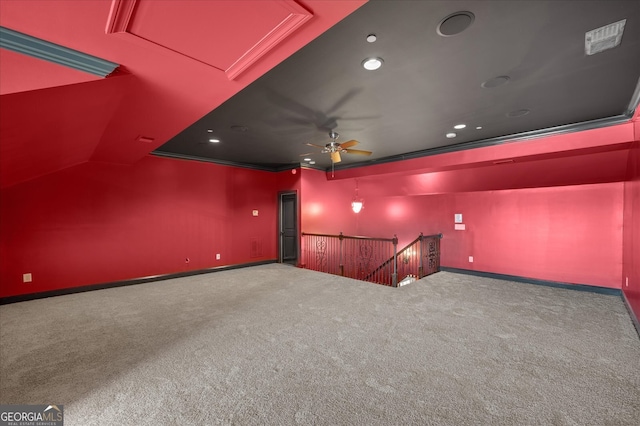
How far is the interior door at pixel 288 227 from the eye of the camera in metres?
7.71

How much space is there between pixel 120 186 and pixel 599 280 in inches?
361

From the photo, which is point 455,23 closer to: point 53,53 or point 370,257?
point 53,53

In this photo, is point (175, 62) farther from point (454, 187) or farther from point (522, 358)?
point (454, 187)

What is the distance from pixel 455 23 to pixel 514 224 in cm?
491

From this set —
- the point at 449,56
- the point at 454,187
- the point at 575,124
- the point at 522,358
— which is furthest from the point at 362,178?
the point at 522,358

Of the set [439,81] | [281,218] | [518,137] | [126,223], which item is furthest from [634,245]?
[126,223]

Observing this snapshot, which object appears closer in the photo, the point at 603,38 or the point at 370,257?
the point at 603,38

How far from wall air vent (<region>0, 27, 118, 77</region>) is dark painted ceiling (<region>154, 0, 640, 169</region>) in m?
1.36

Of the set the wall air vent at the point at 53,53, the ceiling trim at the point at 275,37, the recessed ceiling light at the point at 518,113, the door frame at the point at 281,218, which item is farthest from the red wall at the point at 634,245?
the door frame at the point at 281,218

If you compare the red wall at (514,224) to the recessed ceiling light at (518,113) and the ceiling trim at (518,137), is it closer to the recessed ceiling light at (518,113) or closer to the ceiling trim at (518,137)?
the ceiling trim at (518,137)

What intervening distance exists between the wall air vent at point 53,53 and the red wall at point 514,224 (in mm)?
5596

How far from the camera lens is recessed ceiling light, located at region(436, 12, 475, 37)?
6.14 feet

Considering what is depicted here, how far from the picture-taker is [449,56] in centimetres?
239

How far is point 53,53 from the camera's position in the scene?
1.64 metres
